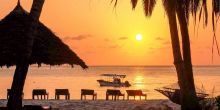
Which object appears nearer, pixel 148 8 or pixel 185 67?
pixel 185 67

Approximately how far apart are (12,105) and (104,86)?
78.6 meters

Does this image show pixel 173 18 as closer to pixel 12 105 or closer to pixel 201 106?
pixel 201 106

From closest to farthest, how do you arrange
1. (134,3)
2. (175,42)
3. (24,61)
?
(24,61) < (175,42) < (134,3)

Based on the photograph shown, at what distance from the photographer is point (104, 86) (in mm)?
90688

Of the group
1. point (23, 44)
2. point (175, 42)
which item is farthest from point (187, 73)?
point (23, 44)

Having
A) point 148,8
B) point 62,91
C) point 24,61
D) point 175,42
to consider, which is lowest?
point 62,91

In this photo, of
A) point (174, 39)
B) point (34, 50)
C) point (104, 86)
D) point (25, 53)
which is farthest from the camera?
point (104, 86)

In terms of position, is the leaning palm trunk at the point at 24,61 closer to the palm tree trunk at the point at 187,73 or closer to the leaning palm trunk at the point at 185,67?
the leaning palm trunk at the point at 185,67

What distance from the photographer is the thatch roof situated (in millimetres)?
14641

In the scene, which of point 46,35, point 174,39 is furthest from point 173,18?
point 46,35

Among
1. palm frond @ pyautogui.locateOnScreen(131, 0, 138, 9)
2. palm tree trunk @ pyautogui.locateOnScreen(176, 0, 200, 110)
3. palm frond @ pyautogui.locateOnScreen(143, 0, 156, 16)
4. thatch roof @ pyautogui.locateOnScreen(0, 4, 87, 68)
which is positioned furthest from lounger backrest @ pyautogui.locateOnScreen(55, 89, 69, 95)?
palm tree trunk @ pyautogui.locateOnScreen(176, 0, 200, 110)

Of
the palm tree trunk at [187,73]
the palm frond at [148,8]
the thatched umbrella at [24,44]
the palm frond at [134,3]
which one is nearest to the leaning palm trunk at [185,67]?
the palm tree trunk at [187,73]

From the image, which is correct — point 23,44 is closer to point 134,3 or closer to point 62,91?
point 134,3

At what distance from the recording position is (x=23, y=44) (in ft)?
47.7
